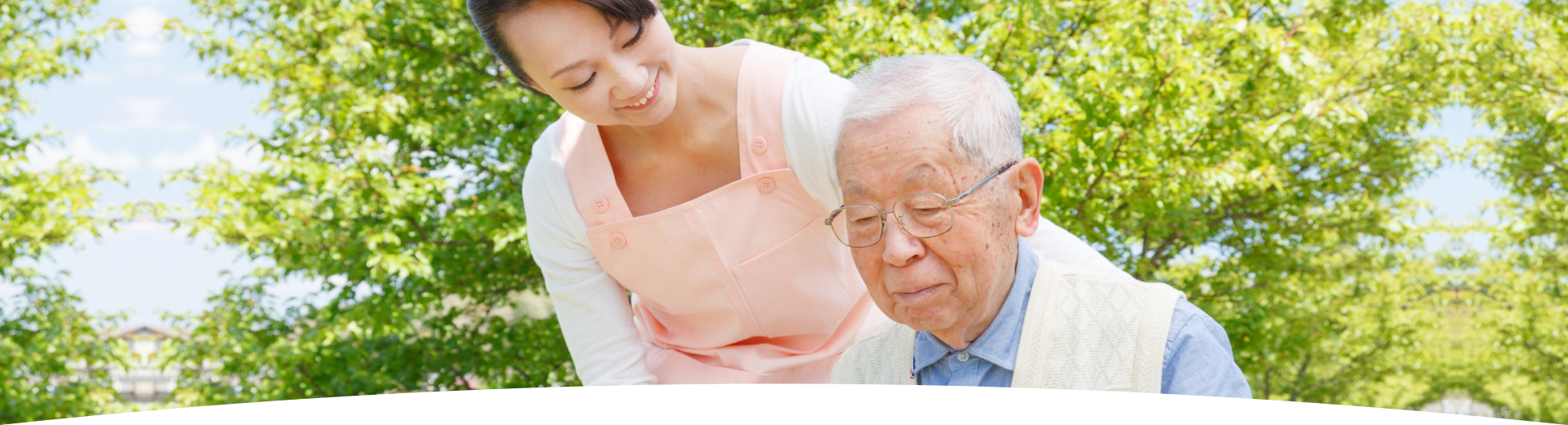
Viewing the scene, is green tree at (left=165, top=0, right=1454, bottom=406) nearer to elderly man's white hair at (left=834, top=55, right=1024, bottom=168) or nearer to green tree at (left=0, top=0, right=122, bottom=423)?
green tree at (left=0, top=0, right=122, bottom=423)

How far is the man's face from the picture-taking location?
4.56ft

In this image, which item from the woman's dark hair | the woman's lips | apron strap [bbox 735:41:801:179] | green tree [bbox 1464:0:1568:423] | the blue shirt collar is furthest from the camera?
green tree [bbox 1464:0:1568:423]

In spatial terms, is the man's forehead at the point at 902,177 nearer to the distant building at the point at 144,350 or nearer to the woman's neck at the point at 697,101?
the woman's neck at the point at 697,101

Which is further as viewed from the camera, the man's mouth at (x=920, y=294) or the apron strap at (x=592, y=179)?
the apron strap at (x=592, y=179)

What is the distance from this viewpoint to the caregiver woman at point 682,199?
67.6 inches

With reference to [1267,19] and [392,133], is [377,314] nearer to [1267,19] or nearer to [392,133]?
[392,133]

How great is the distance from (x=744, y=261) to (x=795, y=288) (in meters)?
0.12

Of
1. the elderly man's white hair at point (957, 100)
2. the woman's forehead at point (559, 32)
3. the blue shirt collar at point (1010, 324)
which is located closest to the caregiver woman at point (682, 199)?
the woman's forehead at point (559, 32)

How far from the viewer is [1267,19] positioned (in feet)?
24.4

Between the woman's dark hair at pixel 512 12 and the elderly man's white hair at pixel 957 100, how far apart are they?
42cm

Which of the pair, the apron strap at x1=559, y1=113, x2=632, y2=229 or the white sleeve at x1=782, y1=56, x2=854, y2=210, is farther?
the apron strap at x1=559, y1=113, x2=632, y2=229

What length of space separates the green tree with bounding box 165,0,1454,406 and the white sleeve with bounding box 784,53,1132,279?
324cm

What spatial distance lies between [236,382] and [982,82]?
7.86 m

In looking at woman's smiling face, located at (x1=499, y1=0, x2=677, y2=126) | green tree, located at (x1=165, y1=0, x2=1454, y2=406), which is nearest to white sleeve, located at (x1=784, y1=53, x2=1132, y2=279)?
woman's smiling face, located at (x1=499, y1=0, x2=677, y2=126)
